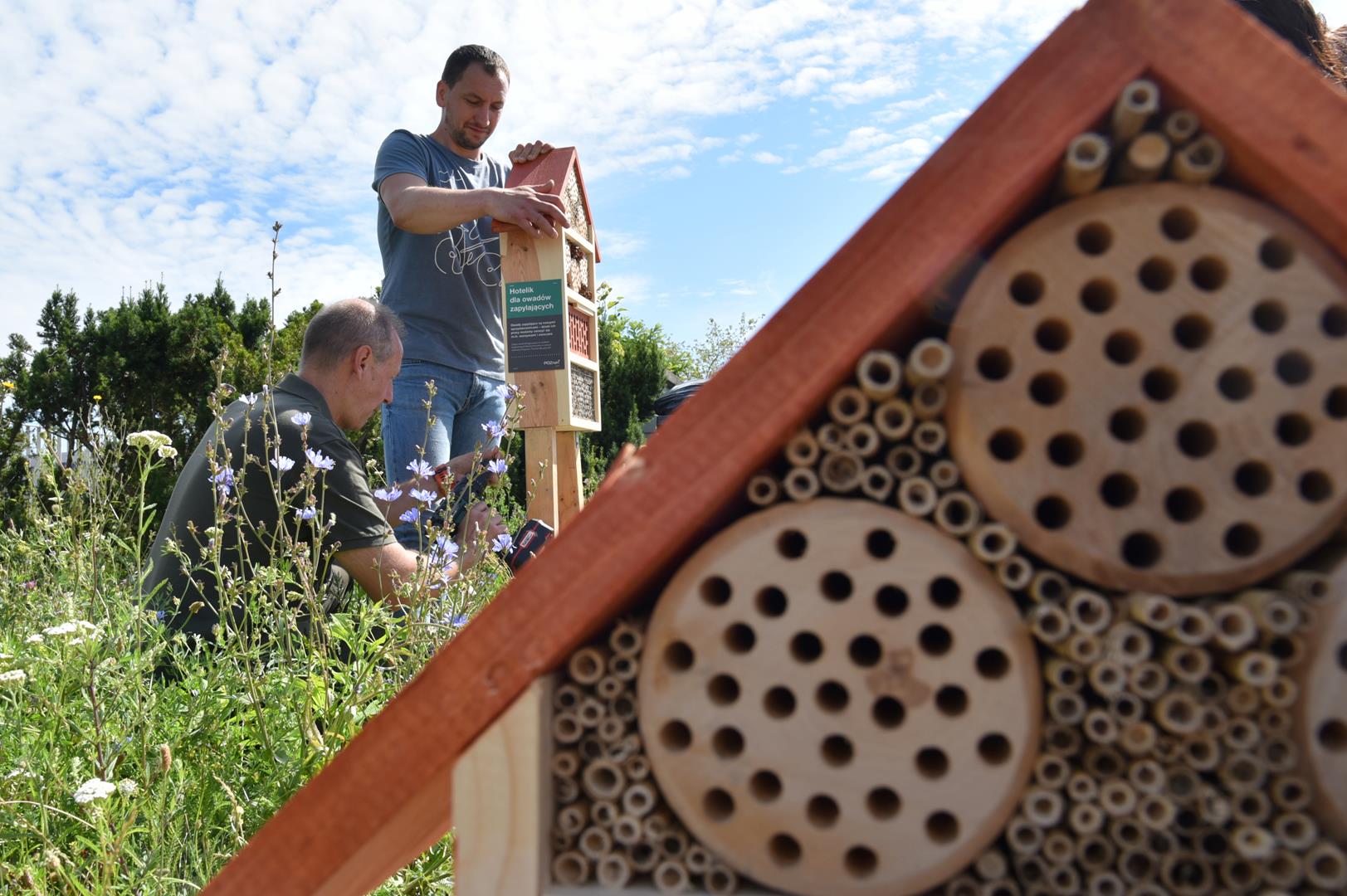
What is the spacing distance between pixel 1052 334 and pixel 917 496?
155 mm

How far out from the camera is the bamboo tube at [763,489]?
70 cm

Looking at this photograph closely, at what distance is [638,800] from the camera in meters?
0.71

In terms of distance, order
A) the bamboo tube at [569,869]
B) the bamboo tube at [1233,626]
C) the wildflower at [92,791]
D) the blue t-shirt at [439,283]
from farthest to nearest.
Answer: the blue t-shirt at [439,283], the wildflower at [92,791], the bamboo tube at [569,869], the bamboo tube at [1233,626]

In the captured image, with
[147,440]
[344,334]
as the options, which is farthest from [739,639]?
[344,334]

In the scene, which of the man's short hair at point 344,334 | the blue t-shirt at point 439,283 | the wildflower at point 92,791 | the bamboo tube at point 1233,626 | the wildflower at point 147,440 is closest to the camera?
the bamboo tube at point 1233,626

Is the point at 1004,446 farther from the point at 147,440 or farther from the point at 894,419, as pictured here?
the point at 147,440

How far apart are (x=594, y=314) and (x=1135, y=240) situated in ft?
13.0

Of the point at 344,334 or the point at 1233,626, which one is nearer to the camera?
the point at 1233,626

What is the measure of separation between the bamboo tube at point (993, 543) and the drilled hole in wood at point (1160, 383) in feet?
0.46

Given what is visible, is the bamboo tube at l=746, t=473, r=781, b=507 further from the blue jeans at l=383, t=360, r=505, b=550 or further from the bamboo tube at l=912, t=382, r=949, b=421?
the blue jeans at l=383, t=360, r=505, b=550

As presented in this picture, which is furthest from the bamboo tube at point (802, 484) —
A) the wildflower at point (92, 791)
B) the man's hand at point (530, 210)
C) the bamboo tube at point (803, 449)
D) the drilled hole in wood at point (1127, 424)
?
the man's hand at point (530, 210)

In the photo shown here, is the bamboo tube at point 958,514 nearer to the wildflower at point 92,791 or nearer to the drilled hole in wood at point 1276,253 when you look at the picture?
the drilled hole in wood at point 1276,253

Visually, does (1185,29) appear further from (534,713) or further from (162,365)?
(162,365)

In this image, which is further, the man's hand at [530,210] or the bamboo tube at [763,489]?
the man's hand at [530,210]
